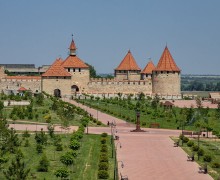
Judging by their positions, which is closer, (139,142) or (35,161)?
(35,161)

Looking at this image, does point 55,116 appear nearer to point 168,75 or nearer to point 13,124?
point 13,124

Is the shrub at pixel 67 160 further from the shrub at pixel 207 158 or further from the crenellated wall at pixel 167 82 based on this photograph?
the crenellated wall at pixel 167 82

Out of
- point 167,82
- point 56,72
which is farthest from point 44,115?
point 167,82

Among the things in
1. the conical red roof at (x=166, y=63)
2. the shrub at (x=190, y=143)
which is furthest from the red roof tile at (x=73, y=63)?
the shrub at (x=190, y=143)

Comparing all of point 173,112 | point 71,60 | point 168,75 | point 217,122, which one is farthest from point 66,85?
point 217,122

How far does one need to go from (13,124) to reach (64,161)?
1696 centimetres

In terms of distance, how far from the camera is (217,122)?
172ft

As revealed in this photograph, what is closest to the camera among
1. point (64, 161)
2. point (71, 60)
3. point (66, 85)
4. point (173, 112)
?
point (64, 161)

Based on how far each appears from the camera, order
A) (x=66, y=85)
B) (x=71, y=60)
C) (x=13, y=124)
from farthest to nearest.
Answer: (x=71, y=60)
(x=66, y=85)
(x=13, y=124)

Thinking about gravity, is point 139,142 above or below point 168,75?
below

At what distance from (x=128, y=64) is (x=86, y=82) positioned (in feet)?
25.7

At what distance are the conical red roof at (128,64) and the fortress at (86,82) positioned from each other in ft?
9.44

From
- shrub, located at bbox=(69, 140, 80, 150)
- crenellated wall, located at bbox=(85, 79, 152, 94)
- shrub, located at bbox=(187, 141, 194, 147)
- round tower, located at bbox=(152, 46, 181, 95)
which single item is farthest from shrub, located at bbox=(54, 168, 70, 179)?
crenellated wall, located at bbox=(85, 79, 152, 94)

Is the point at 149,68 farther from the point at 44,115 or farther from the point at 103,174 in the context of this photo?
the point at 103,174
